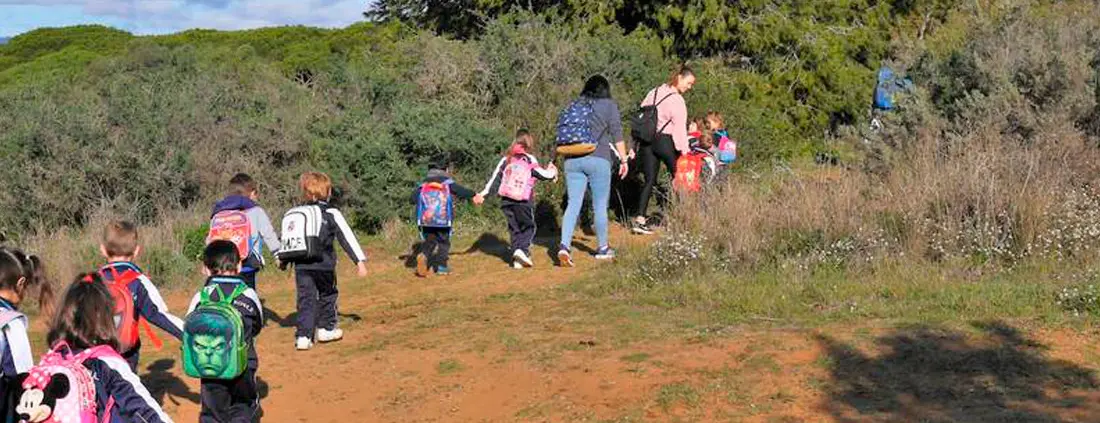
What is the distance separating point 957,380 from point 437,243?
5.71 meters

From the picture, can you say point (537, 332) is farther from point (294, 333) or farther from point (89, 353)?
point (89, 353)

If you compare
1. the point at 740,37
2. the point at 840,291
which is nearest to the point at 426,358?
the point at 840,291

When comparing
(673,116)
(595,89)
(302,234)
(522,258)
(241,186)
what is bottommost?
(522,258)

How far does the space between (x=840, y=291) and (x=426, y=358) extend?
3.03 metres

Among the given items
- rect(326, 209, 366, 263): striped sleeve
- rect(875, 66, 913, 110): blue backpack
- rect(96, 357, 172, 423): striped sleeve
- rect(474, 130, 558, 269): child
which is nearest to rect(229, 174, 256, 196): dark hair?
rect(326, 209, 366, 263): striped sleeve

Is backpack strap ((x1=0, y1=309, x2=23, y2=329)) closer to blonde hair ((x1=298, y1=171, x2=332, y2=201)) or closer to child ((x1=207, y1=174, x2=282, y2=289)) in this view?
child ((x1=207, y1=174, x2=282, y2=289))

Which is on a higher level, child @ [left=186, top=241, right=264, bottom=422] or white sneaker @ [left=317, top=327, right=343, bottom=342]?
child @ [left=186, top=241, right=264, bottom=422]

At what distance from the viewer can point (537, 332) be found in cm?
902

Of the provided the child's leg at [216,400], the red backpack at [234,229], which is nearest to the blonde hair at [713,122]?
the red backpack at [234,229]

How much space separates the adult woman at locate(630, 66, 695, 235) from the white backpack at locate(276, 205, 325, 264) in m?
4.90

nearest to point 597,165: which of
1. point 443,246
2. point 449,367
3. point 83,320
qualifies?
point 443,246

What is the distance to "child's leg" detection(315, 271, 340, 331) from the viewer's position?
29.4 feet

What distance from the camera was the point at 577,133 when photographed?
11164 mm

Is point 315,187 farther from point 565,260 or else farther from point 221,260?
point 565,260
